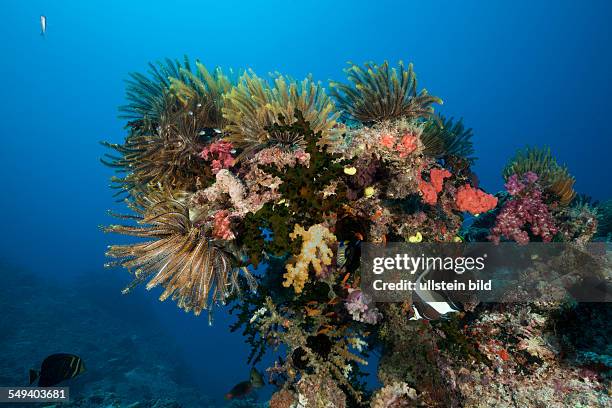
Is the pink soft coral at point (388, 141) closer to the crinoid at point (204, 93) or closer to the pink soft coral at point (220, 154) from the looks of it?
the pink soft coral at point (220, 154)

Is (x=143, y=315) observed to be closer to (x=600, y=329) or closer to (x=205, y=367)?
(x=205, y=367)

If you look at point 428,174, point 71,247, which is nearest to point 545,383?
point 428,174

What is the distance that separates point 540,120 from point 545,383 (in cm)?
16944

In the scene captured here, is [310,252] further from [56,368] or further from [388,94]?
[56,368]

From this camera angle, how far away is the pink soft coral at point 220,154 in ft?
16.3

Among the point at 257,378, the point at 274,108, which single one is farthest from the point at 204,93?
the point at 257,378

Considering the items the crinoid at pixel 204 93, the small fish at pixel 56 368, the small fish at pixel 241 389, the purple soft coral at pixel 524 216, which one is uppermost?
the crinoid at pixel 204 93

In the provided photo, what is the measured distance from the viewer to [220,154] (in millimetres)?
4988

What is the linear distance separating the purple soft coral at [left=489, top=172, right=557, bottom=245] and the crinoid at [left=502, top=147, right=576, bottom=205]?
0.51 metres

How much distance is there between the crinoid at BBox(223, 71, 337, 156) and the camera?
14.8 ft

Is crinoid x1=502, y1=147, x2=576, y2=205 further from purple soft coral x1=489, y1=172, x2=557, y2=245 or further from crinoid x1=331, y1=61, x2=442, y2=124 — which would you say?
crinoid x1=331, y1=61, x2=442, y2=124

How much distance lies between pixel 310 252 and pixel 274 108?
6.43 ft

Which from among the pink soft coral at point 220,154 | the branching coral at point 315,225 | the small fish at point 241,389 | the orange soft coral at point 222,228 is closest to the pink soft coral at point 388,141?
the branching coral at point 315,225

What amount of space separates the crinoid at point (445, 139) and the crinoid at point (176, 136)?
3502 mm
